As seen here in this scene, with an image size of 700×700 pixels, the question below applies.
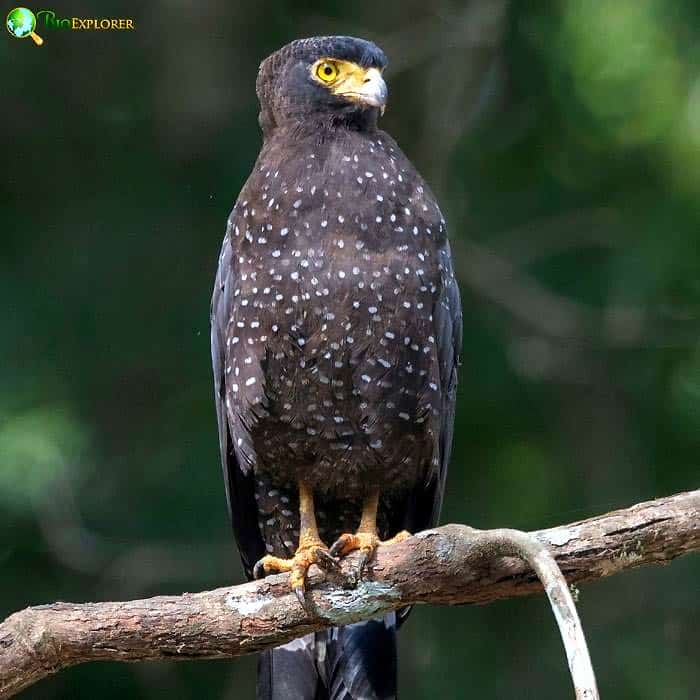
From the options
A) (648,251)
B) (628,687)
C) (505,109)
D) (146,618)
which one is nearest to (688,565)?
(628,687)

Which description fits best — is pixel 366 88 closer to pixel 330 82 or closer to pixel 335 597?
pixel 330 82

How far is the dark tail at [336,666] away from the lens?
15.3 feet

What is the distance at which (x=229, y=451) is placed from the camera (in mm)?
4695

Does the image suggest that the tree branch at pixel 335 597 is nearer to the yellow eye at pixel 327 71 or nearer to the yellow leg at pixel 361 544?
the yellow leg at pixel 361 544

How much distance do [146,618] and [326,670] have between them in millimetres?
1078

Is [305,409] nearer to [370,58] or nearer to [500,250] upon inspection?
[370,58]

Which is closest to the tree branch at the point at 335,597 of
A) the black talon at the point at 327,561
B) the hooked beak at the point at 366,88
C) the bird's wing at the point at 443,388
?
the black talon at the point at 327,561

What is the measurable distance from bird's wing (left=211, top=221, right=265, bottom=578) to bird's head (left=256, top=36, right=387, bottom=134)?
17.0 inches

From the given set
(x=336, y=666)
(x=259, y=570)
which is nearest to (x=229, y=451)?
(x=259, y=570)

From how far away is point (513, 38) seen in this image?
6.89 metres

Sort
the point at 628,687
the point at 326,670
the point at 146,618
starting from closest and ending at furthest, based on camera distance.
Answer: the point at 146,618, the point at 326,670, the point at 628,687

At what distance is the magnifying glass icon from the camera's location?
6.65 meters

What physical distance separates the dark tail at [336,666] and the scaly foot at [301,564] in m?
0.51

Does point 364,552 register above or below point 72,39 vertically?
below
